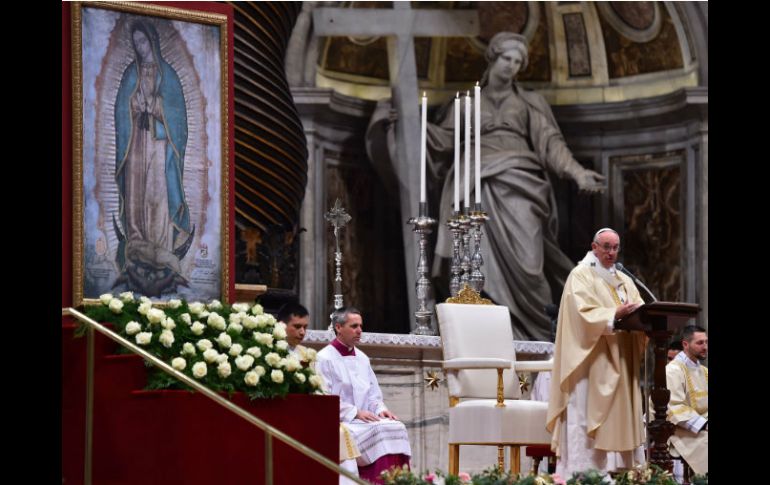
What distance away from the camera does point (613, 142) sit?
13000 millimetres

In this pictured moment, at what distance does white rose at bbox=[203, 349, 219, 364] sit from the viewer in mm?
5715

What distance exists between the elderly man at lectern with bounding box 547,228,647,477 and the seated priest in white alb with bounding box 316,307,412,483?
2.73ft

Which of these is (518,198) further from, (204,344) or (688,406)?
(204,344)

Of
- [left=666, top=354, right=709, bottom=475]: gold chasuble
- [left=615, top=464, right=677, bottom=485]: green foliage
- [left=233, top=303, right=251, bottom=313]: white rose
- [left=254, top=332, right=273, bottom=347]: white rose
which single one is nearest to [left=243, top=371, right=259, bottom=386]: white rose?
[left=254, top=332, right=273, bottom=347]: white rose

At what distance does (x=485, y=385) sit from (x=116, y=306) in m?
2.84

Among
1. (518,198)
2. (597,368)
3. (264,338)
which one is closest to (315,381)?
(264,338)

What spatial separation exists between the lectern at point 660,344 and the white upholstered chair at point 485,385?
0.72m

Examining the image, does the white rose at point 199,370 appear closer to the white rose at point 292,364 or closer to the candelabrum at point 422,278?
the white rose at point 292,364

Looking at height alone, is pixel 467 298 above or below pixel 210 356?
above

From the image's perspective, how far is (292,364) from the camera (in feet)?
19.4

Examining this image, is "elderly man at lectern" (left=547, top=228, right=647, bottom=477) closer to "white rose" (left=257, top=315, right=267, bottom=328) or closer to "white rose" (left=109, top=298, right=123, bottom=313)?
"white rose" (left=257, top=315, right=267, bottom=328)

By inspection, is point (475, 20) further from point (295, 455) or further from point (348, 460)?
point (295, 455)

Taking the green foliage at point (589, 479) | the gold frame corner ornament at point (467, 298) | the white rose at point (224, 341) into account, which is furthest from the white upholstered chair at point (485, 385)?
the white rose at point (224, 341)

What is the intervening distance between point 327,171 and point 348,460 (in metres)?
5.50
